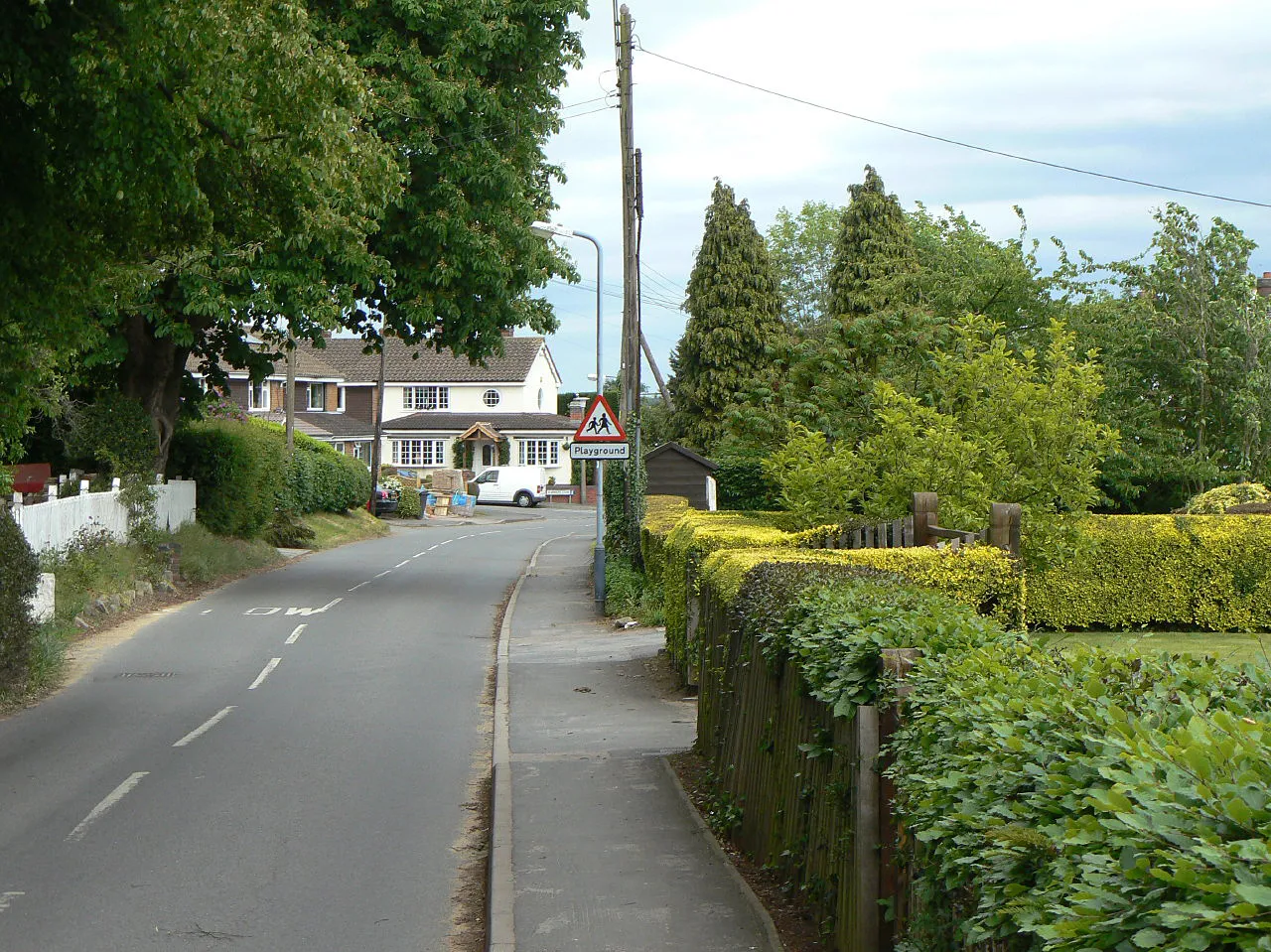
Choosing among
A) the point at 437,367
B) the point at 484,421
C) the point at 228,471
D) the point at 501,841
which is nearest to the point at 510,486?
the point at 484,421

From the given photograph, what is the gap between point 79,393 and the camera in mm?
29875

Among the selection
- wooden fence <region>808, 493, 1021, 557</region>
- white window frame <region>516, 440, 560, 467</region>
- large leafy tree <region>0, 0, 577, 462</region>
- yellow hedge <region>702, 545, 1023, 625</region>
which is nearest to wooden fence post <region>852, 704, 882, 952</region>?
yellow hedge <region>702, 545, 1023, 625</region>

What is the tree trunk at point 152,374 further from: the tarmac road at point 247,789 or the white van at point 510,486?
the white van at point 510,486

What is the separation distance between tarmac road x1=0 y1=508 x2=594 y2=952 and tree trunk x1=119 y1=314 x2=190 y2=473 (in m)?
7.84

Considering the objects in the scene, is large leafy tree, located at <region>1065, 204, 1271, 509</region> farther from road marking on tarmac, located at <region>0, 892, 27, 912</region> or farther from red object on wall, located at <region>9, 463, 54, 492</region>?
road marking on tarmac, located at <region>0, 892, 27, 912</region>

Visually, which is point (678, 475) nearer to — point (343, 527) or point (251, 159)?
point (343, 527)

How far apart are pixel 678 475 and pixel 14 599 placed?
23160 mm

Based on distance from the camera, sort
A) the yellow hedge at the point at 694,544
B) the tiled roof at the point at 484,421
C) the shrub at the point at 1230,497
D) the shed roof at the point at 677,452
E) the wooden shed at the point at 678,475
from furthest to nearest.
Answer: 1. the tiled roof at the point at 484,421
2. the wooden shed at the point at 678,475
3. the shed roof at the point at 677,452
4. the shrub at the point at 1230,497
5. the yellow hedge at the point at 694,544

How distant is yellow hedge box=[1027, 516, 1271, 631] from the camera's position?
20672 mm

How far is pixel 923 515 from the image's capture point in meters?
14.6

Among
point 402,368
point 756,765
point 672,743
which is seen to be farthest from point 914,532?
point 402,368

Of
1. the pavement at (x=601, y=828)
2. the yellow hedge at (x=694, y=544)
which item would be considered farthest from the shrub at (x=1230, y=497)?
the pavement at (x=601, y=828)

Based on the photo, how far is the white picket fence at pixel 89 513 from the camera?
2058cm

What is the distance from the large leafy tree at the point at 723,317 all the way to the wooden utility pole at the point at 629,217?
97.3 ft
